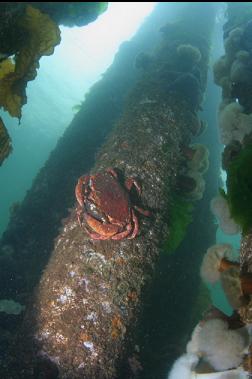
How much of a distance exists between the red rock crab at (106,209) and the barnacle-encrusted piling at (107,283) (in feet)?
0.59

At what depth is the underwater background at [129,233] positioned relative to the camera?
386 cm

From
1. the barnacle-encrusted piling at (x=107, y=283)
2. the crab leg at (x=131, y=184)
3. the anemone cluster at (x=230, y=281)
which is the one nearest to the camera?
the anemone cluster at (x=230, y=281)

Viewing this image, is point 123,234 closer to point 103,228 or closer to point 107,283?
point 103,228

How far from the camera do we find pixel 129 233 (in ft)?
17.3

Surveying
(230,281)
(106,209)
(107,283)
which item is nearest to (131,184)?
(106,209)

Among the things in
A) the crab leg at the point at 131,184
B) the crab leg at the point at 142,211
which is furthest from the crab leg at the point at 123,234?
the crab leg at the point at 131,184

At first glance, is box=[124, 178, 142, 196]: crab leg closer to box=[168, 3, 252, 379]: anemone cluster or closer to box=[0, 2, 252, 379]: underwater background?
box=[0, 2, 252, 379]: underwater background

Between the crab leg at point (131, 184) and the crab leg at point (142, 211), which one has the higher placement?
the crab leg at point (131, 184)

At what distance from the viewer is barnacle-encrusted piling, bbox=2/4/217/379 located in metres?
4.73

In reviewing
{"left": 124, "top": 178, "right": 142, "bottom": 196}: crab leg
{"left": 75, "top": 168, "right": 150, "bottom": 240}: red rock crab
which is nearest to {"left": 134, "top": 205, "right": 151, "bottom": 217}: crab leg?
{"left": 75, "top": 168, "right": 150, "bottom": 240}: red rock crab

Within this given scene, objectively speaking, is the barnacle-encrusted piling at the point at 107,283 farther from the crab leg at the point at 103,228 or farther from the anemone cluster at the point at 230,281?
the anemone cluster at the point at 230,281

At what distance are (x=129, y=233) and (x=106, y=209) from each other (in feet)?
1.74

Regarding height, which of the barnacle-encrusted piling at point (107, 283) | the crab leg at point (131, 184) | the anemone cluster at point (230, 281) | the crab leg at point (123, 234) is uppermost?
the anemone cluster at point (230, 281)

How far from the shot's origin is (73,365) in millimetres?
4660
